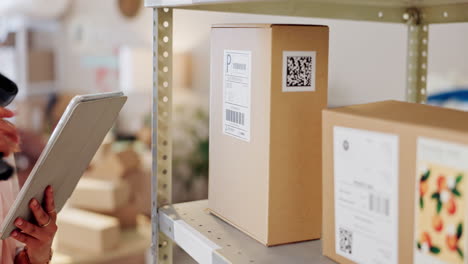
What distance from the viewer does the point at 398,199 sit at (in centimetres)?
65

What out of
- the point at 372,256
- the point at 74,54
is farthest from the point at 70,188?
the point at 74,54

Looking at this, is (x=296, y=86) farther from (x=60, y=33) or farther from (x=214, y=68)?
(x=60, y=33)

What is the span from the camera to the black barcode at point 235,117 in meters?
0.88

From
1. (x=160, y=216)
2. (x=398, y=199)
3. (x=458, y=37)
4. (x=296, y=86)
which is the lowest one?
(x=160, y=216)

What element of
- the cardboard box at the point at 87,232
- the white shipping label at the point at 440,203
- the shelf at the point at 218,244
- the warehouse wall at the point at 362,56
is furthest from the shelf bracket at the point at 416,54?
the cardboard box at the point at 87,232

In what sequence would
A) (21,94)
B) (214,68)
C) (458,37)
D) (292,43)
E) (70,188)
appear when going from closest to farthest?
(292,43) → (214,68) → (70,188) → (458,37) → (21,94)

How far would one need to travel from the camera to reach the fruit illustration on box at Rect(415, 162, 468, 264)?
1.86 ft

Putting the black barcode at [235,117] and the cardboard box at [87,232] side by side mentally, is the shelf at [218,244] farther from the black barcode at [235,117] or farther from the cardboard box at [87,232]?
the cardboard box at [87,232]

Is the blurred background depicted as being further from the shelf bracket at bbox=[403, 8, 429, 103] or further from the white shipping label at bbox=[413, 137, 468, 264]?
the white shipping label at bbox=[413, 137, 468, 264]

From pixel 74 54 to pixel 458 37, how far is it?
4.83 m

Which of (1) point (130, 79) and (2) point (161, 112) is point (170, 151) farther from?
(1) point (130, 79)

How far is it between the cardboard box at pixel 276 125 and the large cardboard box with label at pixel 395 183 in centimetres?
8

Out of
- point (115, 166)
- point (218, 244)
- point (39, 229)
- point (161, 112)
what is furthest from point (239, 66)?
point (115, 166)

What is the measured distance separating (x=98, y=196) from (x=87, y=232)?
0.24 m
